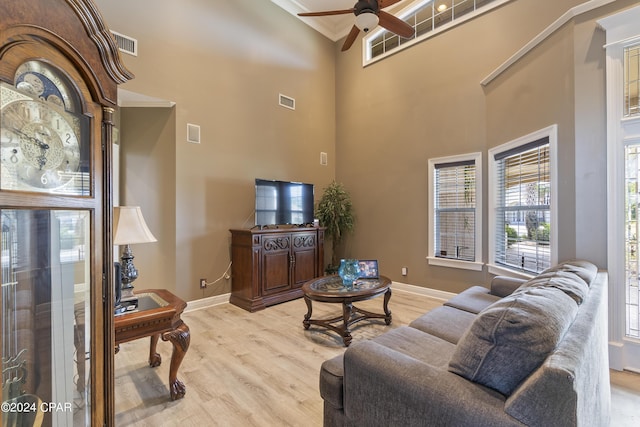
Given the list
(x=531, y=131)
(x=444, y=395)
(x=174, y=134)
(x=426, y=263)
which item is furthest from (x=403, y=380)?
(x=174, y=134)

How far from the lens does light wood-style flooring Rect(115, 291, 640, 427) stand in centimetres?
184

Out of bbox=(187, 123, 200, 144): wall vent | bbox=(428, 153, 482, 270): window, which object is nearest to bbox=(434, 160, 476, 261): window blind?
bbox=(428, 153, 482, 270): window

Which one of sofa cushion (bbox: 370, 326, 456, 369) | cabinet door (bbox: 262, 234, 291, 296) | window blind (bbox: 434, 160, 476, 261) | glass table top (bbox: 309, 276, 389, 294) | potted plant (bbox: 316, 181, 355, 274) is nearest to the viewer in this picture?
sofa cushion (bbox: 370, 326, 456, 369)

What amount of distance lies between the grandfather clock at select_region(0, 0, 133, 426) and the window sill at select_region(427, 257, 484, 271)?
415cm

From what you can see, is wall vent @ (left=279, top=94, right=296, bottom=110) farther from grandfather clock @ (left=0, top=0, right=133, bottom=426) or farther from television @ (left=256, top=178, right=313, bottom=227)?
grandfather clock @ (left=0, top=0, right=133, bottom=426)

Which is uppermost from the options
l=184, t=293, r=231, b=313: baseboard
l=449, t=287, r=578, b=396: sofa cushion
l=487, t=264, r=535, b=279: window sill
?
l=449, t=287, r=578, b=396: sofa cushion

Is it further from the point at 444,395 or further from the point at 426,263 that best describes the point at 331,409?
the point at 426,263

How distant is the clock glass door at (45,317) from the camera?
3.22 ft

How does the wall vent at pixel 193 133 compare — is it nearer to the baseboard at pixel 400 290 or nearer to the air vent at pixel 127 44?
the air vent at pixel 127 44

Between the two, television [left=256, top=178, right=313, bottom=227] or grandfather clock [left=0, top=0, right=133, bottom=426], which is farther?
television [left=256, top=178, right=313, bottom=227]

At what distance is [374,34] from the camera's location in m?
5.26

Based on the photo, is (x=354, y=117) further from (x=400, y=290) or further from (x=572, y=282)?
(x=572, y=282)

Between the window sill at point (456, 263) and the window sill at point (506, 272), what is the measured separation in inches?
6.7

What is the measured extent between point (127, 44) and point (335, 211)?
150 inches
